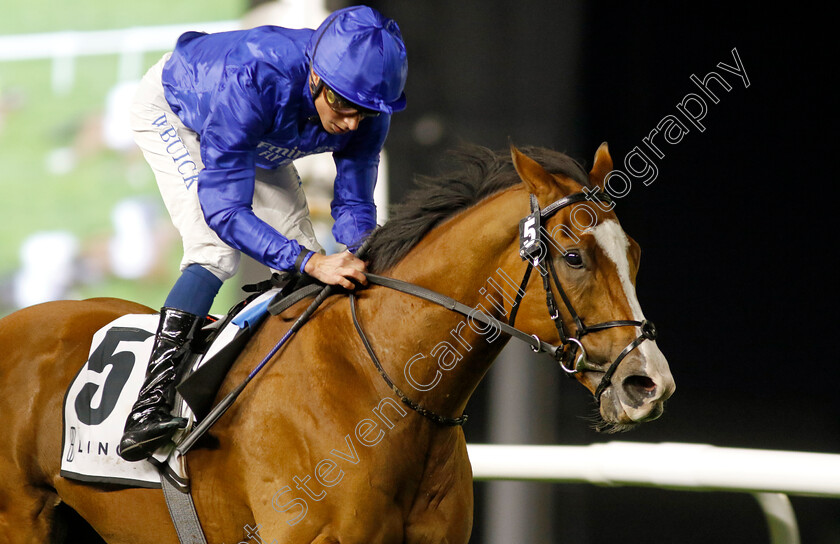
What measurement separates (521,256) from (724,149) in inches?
92.7

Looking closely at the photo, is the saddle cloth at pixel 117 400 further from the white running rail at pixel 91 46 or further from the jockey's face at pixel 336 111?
the white running rail at pixel 91 46

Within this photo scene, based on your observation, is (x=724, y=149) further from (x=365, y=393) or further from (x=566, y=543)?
(x=365, y=393)

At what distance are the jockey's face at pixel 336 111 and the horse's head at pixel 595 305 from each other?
45cm

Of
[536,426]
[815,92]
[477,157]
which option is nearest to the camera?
[477,157]

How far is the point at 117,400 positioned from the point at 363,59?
106 cm

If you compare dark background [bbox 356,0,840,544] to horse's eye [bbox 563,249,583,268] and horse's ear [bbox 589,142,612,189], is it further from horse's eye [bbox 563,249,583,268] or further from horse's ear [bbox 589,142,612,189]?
horse's eye [bbox 563,249,583,268]

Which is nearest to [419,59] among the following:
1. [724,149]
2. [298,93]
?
[724,149]

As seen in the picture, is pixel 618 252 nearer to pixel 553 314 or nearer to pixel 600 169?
pixel 553 314

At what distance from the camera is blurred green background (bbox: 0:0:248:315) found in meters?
4.54

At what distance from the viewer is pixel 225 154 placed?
192 cm

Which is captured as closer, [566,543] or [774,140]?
[774,140]

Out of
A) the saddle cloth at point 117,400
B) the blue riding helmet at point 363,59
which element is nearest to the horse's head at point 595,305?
the blue riding helmet at point 363,59

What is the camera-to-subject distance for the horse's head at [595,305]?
1560 millimetres

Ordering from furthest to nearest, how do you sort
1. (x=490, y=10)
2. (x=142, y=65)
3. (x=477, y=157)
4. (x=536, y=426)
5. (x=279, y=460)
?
(x=142, y=65), (x=490, y=10), (x=536, y=426), (x=477, y=157), (x=279, y=460)
